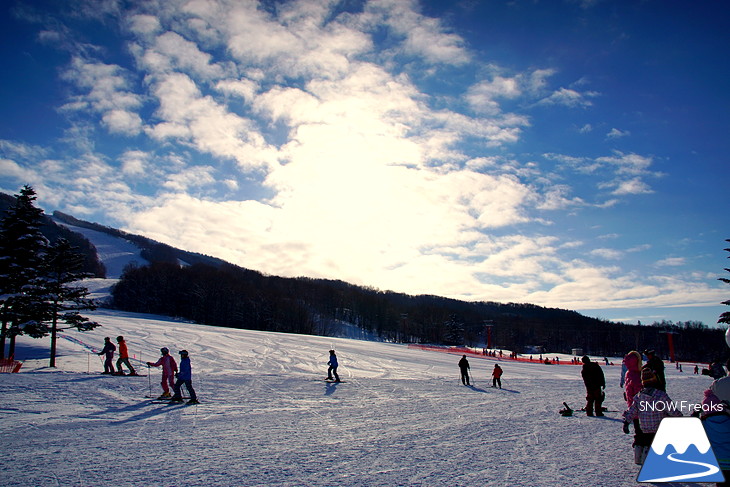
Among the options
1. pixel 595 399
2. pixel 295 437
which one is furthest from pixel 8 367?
pixel 595 399

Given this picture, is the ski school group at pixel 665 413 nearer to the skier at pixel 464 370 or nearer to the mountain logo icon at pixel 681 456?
the mountain logo icon at pixel 681 456

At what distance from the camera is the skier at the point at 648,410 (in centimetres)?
518

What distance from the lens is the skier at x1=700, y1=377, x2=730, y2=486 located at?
4363 millimetres

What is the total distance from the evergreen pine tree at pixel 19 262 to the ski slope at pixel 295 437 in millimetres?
9800

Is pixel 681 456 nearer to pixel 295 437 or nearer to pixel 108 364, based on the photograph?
pixel 295 437

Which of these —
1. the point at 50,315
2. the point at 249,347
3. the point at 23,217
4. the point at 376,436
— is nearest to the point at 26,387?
the point at 376,436

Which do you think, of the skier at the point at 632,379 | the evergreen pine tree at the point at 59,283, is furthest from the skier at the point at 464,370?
the evergreen pine tree at the point at 59,283

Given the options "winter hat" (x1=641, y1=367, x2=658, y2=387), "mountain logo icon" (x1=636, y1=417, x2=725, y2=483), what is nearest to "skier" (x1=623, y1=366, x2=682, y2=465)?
"winter hat" (x1=641, y1=367, x2=658, y2=387)

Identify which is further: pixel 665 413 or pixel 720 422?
pixel 665 413

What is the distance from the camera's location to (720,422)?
4.38m

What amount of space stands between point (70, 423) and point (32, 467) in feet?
10.3

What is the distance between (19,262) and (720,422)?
1145 inches

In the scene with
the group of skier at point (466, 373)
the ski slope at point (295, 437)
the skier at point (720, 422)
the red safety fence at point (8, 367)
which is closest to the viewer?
the skier at point (720, 422)

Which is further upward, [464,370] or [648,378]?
[648,378]
